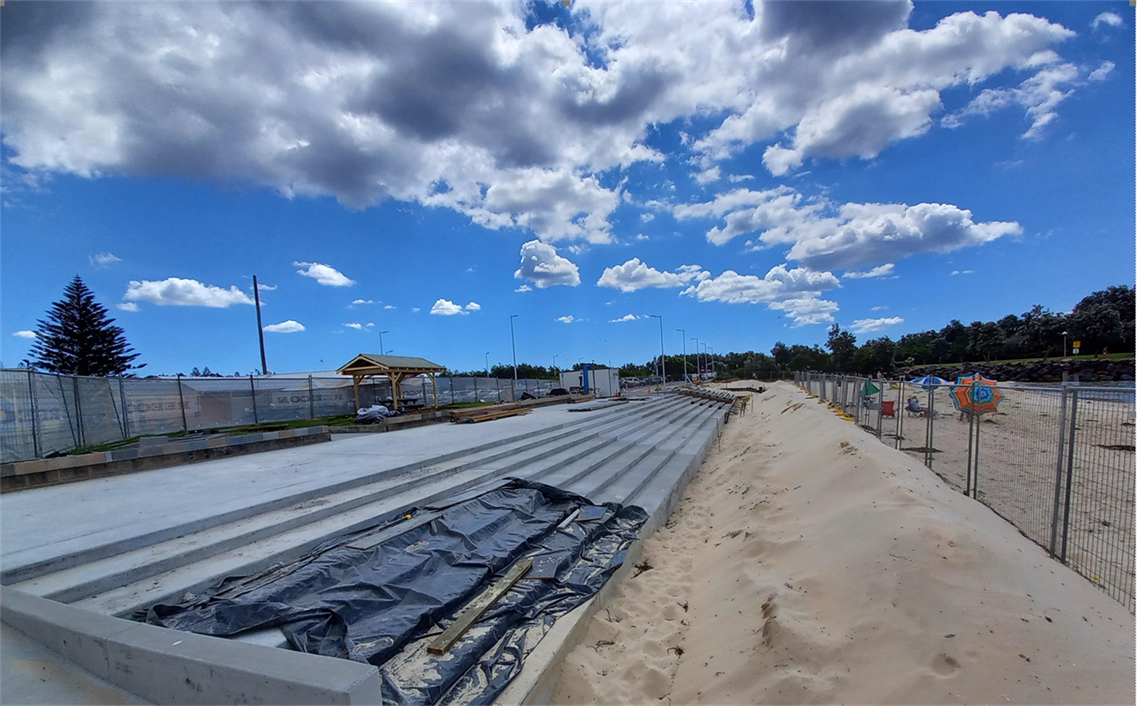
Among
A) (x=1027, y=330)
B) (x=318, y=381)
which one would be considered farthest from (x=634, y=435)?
(x=1027, y=330)

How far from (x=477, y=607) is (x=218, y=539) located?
2.39 m

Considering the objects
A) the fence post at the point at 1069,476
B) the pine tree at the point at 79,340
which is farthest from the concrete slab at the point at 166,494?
the pine tree at the point at 79,340

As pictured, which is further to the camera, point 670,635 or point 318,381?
point 318,381

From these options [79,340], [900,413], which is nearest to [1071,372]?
[900,413]

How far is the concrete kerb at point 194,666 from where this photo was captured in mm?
1870

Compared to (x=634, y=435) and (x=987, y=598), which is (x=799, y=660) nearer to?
(x=987, y=598)

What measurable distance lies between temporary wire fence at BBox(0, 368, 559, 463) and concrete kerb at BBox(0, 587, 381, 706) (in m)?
7.92

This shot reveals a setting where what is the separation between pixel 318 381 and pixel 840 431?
17.5 meters

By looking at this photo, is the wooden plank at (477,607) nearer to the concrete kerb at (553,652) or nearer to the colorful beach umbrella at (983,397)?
the concrete kerb at (553,652)

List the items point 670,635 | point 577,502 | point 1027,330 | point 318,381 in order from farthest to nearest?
point 1027,330, point 318,381, point 577,502, point 670,635

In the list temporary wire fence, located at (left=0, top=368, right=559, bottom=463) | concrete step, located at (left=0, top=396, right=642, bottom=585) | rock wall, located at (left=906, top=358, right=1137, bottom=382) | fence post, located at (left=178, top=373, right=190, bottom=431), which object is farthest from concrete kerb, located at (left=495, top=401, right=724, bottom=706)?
rock wall, located at (left=906, top=358, right=1137, bottom=382)

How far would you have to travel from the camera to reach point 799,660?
2.84 metres

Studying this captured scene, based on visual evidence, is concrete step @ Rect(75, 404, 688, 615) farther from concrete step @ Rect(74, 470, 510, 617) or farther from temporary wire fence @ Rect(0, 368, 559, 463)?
temporary wire fence @ Rect(0, 368, 559, 463)

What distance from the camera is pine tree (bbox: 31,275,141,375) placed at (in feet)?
105
